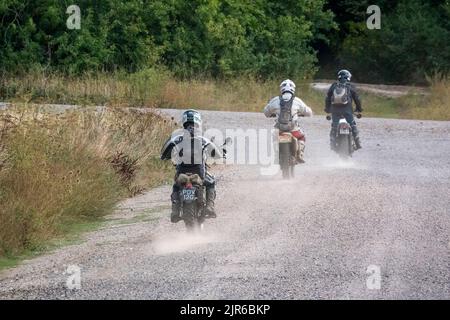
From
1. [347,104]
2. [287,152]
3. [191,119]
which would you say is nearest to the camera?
[191,119]

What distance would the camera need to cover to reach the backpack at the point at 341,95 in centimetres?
2277

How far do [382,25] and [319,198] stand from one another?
3677cm

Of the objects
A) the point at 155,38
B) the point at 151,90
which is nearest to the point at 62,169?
the point at 151,90

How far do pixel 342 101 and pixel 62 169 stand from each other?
8.11m

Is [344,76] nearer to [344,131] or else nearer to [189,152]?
[344,131]

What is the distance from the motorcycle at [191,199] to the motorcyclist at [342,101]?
9.58m

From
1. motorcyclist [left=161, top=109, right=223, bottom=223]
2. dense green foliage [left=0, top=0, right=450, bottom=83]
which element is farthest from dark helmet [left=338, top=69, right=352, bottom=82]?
dense green foliage [left=0, top=0, right=450, bottom=83]

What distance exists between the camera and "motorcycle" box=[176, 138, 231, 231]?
43.7ft

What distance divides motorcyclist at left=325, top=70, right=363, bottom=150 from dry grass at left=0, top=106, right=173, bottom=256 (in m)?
3.90

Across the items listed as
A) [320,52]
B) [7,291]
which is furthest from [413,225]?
[320,52]

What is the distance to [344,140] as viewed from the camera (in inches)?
884

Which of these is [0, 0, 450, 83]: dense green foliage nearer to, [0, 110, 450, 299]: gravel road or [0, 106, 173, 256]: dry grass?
[0, 106, 173, 256]: dry grass

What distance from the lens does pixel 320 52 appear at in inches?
2347

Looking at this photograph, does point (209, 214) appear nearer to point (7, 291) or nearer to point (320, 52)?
point (7, 291)
